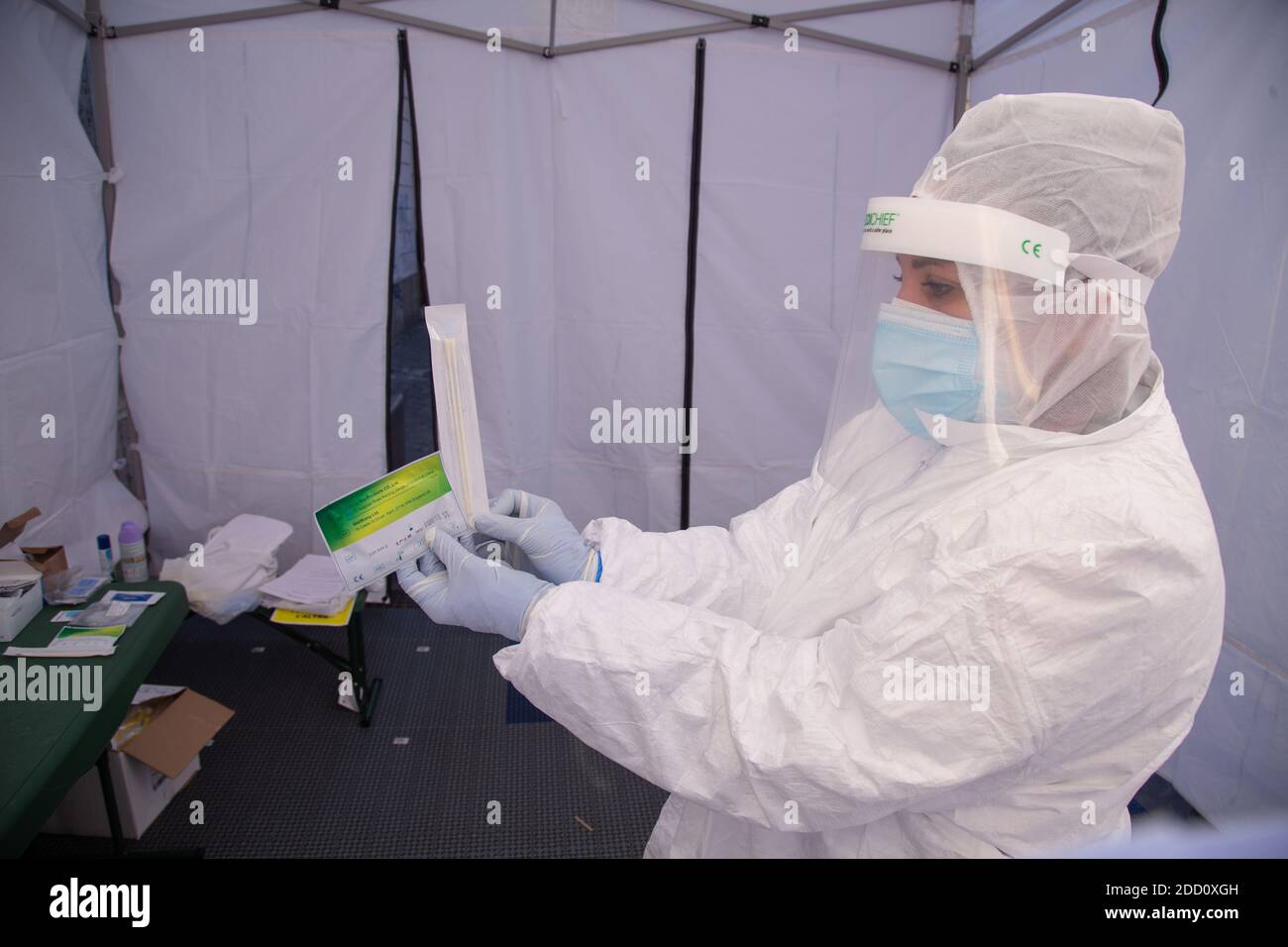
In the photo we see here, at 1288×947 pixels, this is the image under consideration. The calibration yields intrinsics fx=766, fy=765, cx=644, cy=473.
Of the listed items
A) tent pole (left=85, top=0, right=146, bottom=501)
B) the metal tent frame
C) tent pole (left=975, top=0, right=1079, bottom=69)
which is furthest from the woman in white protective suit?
tent pole (left=85, top=0, right=146, bottom=501)

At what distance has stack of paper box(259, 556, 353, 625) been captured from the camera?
2631mm

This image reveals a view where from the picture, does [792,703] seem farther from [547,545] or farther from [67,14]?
[67,14]

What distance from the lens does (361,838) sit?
222 cm

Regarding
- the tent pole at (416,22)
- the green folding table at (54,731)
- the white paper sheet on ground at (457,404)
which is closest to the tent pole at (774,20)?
the tent pole at (416,22)

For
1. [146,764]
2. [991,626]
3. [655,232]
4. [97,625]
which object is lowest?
[146,764]

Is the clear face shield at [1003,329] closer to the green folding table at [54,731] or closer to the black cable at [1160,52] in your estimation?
the black cable at [1160,52]

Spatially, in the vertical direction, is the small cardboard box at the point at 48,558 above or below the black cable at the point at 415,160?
below

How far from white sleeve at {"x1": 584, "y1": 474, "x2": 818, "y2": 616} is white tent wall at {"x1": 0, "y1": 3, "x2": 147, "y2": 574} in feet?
6.53

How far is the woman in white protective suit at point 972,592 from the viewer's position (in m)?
0.83

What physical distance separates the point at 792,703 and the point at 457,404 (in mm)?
733

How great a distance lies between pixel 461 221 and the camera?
3037 mm

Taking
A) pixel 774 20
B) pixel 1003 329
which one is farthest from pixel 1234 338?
pixel 774 20

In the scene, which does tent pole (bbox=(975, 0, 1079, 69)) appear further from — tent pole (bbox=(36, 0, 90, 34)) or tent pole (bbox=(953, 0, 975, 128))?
tent pole (bbox=(36, 0, 90, 34))
